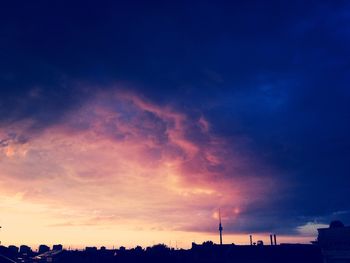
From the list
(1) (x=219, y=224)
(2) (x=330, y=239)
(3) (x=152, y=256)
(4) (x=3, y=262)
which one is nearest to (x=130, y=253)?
(3) (x=152, y=256)

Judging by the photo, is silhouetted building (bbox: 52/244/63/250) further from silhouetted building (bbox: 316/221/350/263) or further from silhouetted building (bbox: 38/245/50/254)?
silhouetted building (bbox: 316/221/350/263)

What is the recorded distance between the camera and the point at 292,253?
56.2 meters

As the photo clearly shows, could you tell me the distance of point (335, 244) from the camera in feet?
162

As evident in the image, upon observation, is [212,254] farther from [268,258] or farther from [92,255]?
[92,255]

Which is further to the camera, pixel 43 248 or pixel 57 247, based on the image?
pixel 43 248

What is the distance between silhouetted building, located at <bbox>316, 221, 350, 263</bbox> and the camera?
4815 centimetres

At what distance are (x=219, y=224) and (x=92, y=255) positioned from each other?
78.9 m

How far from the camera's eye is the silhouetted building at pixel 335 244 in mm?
48147

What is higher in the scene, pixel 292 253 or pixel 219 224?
pixel 219 224

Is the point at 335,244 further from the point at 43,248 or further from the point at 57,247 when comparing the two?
the point at 43,248

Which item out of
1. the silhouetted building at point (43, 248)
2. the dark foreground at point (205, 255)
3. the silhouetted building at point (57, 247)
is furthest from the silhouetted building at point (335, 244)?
the silhouetted building at point (43, 248)

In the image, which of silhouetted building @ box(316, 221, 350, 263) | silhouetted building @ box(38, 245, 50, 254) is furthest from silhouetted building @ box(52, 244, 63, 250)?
silhouetted building @ box(316, 221, 350, 263)

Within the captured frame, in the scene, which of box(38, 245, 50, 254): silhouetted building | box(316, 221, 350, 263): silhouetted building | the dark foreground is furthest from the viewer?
box(38, 245, 50, 254): silhouetted building

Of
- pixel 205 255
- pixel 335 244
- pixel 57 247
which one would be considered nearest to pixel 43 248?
pixel 57 247
